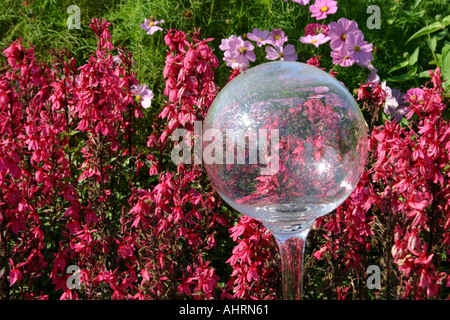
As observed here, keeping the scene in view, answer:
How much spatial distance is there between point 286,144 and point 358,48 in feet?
7.43

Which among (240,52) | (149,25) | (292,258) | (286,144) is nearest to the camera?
(286,144)

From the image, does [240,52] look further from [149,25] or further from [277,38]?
[149,25]

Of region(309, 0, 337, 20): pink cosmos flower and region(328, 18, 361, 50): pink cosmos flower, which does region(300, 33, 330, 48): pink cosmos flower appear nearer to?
region(328, 18, 361, 50): pink cosmos flower

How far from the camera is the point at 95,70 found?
2947mm

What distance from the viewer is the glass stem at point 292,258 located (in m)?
2.19

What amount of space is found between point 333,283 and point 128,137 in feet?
5.30

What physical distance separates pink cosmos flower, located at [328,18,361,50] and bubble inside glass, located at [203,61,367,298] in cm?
191

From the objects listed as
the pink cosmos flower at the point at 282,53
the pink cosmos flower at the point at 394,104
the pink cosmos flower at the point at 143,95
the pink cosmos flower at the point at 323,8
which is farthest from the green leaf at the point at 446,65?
the pink cosmos flower at the point at 143,95

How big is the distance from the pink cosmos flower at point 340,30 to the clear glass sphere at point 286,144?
193cm

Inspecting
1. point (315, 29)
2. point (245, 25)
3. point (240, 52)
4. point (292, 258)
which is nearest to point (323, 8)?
point (315, 29)

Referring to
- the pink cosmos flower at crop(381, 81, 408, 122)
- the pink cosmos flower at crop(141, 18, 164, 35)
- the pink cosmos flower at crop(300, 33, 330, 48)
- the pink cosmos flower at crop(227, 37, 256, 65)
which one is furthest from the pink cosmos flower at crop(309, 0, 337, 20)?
the pink cosmos flower at crop(141, 18, 164, 35)

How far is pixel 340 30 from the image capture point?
393 cm
